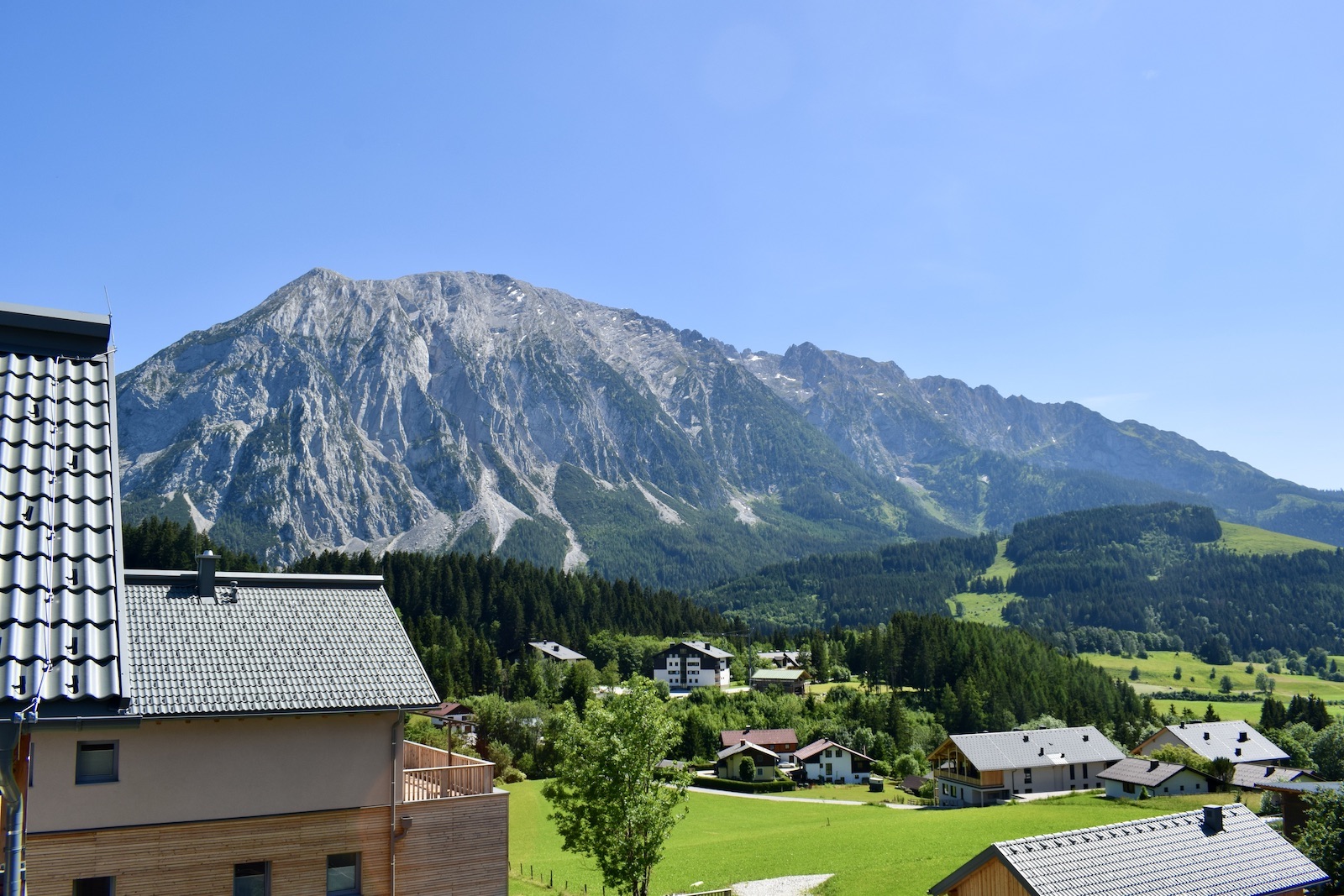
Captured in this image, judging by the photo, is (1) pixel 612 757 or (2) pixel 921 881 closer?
(1) pixel 612 757

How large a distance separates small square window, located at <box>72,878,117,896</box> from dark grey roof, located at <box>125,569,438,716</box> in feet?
12.5

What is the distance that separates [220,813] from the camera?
22.1m

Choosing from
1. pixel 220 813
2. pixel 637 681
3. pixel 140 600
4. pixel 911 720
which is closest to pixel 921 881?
pixel 637 681

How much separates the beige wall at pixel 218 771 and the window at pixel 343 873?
1.34 metres

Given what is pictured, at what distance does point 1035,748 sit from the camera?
9400cm

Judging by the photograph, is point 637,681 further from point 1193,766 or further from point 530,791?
point 1193,766

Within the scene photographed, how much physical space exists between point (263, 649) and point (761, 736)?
Result: 92.4 metres

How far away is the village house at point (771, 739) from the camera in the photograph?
349 ft

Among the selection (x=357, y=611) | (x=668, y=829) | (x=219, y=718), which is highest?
(x=357, y=611)

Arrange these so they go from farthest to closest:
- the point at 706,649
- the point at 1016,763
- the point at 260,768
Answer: the point at 706,649
the point at 1016,763
the point at 260,768

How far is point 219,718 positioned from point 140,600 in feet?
15.2

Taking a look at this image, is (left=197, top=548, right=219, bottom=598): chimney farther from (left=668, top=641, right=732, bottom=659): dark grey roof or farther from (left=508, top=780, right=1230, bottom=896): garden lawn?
(left=668, top=641, right=732, bottom=659): dark grey roof

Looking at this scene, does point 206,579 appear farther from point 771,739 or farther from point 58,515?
point 771,739

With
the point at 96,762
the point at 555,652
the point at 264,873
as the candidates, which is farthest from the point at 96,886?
the point at 555,652
